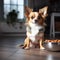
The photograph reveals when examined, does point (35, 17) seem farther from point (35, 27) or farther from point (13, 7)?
point (13, 7)

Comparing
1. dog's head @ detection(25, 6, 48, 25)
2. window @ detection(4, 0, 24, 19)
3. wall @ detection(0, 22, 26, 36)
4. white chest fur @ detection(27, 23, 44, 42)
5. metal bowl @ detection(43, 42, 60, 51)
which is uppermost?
window @ detection(4, 0, 24, 19)

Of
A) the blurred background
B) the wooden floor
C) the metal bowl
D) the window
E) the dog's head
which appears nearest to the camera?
the wooden floor

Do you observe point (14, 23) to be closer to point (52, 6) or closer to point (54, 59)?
point (52, 6)

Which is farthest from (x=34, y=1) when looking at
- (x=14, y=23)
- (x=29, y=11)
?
(x=29, y=11)

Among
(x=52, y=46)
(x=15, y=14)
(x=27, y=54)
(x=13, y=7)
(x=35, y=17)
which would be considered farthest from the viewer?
(x=13, y=7)

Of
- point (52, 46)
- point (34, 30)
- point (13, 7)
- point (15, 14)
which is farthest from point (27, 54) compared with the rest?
point (13, 7)

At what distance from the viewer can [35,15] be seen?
1942 millimetres

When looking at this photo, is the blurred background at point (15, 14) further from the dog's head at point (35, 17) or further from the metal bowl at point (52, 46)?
the metal bowl at point (52, 46)

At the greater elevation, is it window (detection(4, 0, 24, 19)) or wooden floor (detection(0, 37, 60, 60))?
window (detection(4, 0, 24, 19))

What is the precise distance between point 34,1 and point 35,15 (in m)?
3.05

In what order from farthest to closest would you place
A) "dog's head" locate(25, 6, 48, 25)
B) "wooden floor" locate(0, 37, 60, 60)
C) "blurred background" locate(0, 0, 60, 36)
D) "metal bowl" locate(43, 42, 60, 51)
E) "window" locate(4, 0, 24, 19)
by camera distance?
"window" locate(4, 0, 24, 19)
"blurred background" locate(0, 0, 60, 36)
"dog's head" locate(25, 6, 48, 25)
"metal bowl" locate(43, 42, 60, 51)
"wooden floor" locate(0, 37, 60, 60)

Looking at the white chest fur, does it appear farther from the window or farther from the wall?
the window

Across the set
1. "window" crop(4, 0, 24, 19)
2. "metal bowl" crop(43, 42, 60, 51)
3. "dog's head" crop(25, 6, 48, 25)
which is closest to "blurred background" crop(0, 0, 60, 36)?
"window" crop(4, 0, 24, 19)

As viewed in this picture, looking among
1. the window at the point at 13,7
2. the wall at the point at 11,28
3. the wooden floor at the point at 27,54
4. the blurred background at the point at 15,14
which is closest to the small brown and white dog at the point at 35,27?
the wooden floor at the point at 27,54
